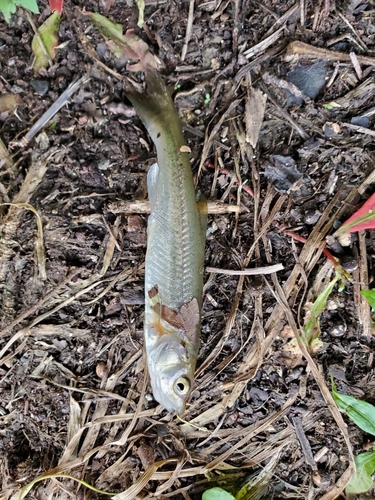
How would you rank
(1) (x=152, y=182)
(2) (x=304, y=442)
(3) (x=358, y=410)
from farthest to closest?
(2) (x=304, y=442), (3) (x=358, y=410), (1) (x=152, y=182)

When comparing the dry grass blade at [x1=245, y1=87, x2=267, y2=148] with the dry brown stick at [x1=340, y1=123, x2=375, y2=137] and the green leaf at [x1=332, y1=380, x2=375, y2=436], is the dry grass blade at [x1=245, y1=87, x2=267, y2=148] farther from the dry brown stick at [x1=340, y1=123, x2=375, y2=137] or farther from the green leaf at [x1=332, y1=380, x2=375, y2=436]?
the green leaf at [x1=332, y1=380, x2=375, y2=436]

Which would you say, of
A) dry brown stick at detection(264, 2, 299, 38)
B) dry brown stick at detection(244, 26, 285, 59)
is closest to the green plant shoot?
dry brown stick at detection(244, 26, 285, 59)

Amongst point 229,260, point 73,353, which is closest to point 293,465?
point 229,260

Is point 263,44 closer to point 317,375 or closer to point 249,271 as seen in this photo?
point 249,271

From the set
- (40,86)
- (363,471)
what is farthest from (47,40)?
(363,471)

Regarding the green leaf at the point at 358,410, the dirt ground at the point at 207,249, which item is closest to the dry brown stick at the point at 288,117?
the dirt ground at the point at 207,249

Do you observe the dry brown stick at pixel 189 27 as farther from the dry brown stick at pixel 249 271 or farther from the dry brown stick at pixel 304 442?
the dry brown stick at pixel 304 442

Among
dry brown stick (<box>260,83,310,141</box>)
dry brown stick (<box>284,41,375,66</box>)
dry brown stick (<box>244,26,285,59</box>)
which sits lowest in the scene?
dry brown stick (<box>260,83,310,141</box>)
